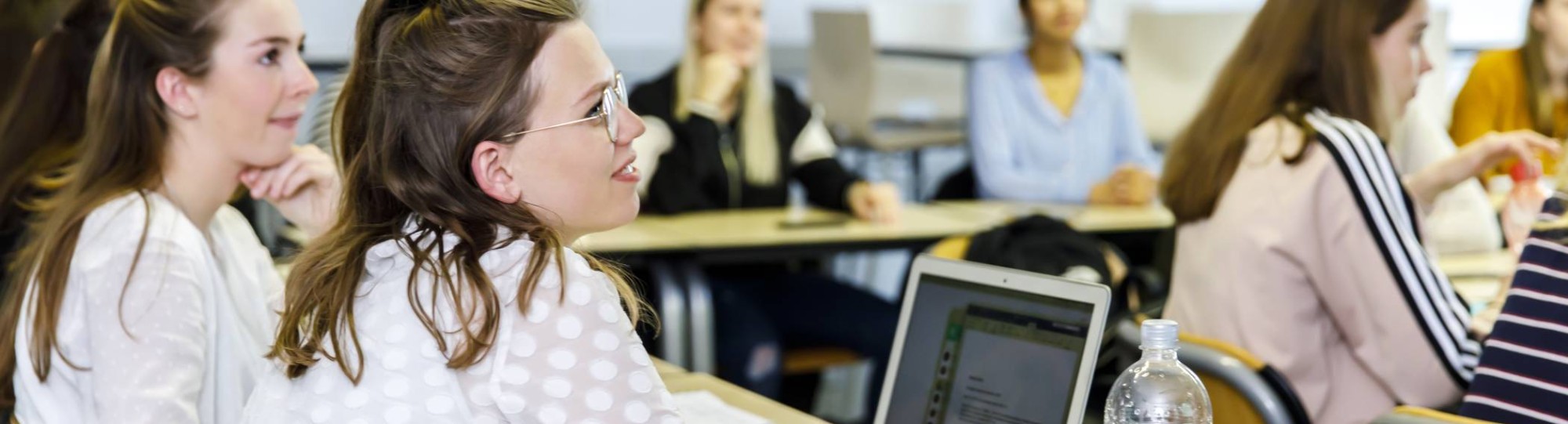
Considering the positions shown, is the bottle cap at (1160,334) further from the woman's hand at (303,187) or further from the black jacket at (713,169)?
the black jacket at (713,169)

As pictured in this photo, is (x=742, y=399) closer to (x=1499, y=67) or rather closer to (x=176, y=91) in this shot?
(x=176, y=91)

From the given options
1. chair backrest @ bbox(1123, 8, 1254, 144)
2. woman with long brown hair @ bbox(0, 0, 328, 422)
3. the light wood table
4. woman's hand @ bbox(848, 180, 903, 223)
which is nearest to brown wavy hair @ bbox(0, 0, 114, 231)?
woman with long brown hair @ bbox(0, 0, 328, 422)

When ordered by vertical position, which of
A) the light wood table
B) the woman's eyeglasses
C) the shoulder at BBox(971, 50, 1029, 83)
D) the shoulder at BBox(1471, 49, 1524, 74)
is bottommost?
the light wood table

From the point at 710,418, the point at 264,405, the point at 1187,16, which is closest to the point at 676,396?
the point at 710,418

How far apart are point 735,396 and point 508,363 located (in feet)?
2.22

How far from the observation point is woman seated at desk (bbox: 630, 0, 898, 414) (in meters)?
3.66

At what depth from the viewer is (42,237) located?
6.01ft

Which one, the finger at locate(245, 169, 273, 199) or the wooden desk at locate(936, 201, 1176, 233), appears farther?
the wooden desk at locate(936, 201, 1176, 233)

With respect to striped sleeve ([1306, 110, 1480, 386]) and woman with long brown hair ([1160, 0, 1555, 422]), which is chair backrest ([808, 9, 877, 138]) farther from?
striped sleeve ([1306, 110, 1480, 386])

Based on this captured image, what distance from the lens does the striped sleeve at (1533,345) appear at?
168cm

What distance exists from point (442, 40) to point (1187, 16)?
5031 mm

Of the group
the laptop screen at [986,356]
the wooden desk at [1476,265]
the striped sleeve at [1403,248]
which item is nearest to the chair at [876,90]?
the wooden desk at [1476,265]

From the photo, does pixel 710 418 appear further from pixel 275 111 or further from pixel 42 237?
pixel 42 237

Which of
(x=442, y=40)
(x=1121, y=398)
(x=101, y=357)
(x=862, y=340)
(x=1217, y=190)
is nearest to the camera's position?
(x=442, y=40)
